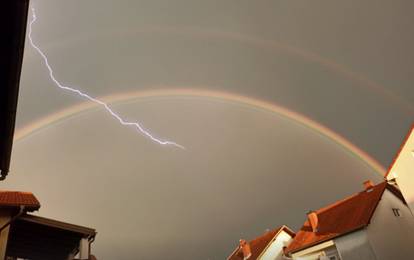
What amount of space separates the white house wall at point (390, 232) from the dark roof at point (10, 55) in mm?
17300

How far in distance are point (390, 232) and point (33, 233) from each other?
17133 millimetres

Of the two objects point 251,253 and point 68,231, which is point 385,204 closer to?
point 251,253

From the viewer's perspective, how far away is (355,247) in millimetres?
18188

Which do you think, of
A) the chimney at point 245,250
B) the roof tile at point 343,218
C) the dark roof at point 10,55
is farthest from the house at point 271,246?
the dark roof at point 10,55

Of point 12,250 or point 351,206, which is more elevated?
point 351,206

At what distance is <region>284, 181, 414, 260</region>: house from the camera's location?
17.9 metres

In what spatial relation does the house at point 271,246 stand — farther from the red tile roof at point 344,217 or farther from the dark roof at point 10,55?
the dark roof at point 10,55

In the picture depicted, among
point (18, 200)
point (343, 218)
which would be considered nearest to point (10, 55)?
point (18, 200)

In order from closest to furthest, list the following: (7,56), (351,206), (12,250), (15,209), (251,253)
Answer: (7,56), (15,209), (12,250), (351,206), (251,253)

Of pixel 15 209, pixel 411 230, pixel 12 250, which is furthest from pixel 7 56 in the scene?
pixel 411 230

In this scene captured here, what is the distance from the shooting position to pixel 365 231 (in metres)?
18.0

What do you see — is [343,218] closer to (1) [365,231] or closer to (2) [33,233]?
(1) [365,231]

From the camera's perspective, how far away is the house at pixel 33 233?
32.1 ft

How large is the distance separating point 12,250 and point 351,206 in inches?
733
